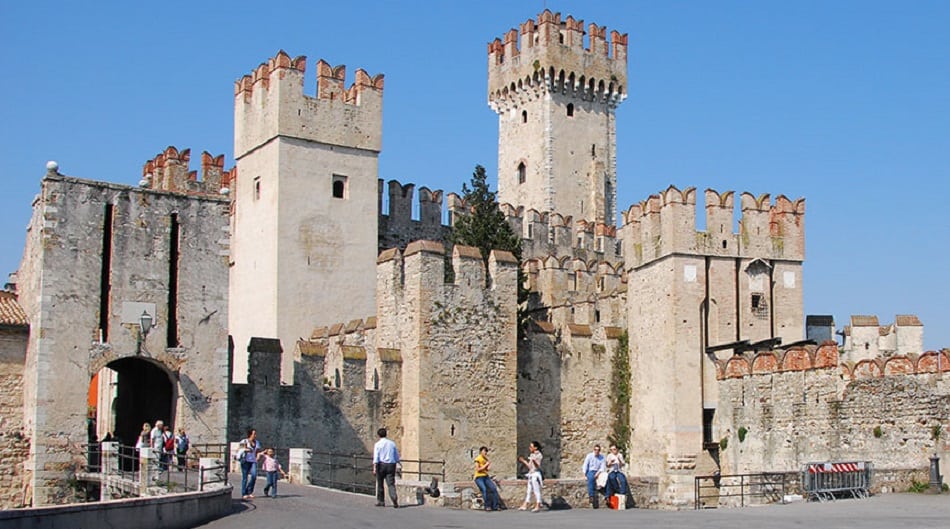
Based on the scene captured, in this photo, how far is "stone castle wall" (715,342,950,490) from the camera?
29.8m

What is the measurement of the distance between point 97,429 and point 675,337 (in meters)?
18.4

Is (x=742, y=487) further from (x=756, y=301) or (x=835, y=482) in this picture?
(x=756, y=301)

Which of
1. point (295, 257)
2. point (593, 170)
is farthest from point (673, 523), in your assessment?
point (593, 170)

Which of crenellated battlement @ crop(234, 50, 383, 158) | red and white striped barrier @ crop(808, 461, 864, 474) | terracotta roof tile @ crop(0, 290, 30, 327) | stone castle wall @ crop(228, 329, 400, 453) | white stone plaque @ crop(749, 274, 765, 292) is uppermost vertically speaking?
crenellated battlement @ crop(234, 50, 383, 158)

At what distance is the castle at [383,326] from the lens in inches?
1209

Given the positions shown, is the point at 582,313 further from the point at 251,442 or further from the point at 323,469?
the point at 251,442

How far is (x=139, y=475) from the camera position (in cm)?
2583

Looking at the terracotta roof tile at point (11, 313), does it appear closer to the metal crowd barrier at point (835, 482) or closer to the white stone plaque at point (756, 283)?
the metal crowd barrier at point (835, 482)

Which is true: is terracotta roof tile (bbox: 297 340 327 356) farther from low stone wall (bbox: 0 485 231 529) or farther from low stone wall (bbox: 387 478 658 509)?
low stone wall (bbox: 0 485 231 529)

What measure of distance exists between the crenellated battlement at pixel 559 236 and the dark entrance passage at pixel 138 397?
20298mm

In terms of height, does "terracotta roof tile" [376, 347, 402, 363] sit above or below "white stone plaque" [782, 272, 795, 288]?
below

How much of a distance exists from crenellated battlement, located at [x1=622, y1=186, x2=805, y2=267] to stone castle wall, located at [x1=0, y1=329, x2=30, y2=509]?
17.0 m

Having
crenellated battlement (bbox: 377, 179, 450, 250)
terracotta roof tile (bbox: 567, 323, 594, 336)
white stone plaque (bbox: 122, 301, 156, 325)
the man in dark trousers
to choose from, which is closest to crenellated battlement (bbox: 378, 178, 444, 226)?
crenellated battlement (bbox: 377, 179, 450, 250)

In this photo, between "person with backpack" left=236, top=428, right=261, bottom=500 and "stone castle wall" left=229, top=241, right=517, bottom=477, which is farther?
"stone castle wall" left=229, top=241, right=517, bottom=477
